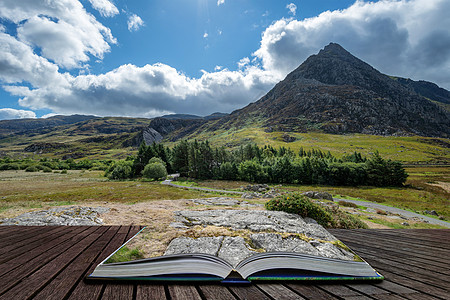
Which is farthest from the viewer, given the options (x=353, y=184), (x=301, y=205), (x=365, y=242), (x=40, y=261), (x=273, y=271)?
(x=353, y=184)

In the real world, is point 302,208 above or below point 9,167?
above

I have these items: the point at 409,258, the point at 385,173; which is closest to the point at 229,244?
the point at 409,258

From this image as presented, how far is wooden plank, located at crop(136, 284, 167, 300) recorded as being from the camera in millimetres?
2256

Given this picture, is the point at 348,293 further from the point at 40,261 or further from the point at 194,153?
the point at 194,153

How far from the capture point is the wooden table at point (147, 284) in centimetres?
236

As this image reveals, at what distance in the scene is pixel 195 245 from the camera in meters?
5.00

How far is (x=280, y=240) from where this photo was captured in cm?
566

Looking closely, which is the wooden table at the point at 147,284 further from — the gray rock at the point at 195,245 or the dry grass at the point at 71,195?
the dry grass at the point at 71,195

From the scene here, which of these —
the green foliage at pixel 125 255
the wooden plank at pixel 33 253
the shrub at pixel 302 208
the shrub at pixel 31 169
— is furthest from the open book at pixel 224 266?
the shrub at pixel 31 169

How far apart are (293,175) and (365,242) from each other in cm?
7310

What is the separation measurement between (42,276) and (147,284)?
1.77 metres

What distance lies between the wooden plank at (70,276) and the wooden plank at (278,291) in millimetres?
2662

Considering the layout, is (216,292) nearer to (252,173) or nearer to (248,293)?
(248,293)

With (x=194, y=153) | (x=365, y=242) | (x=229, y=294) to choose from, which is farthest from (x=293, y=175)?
(x=229, y=294)
